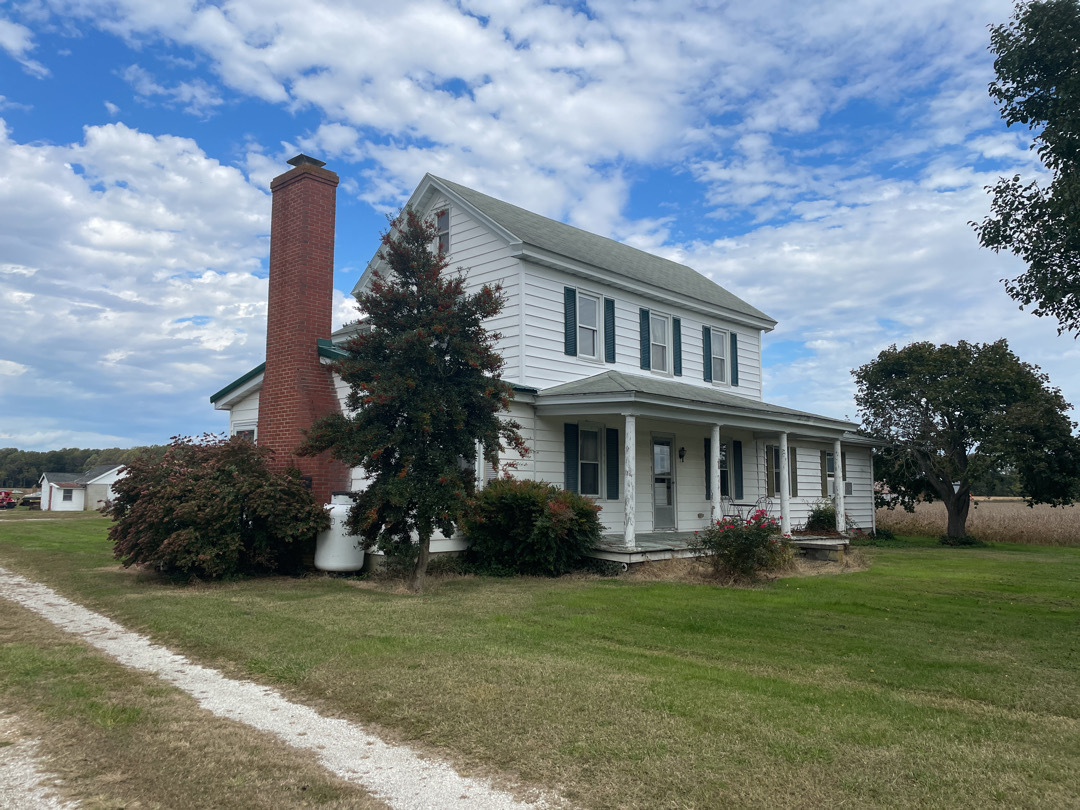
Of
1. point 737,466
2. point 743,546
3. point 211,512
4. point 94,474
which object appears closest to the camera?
point 211,512

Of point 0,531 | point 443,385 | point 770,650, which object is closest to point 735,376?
point 443,385

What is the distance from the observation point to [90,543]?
61.2 feet

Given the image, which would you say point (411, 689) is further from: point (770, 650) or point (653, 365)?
point (653, 365)

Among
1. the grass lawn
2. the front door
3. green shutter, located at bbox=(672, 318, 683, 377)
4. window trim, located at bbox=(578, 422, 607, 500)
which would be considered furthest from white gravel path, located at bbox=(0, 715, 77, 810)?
green shutter, located at bbox=(672, 318, 683, 377)

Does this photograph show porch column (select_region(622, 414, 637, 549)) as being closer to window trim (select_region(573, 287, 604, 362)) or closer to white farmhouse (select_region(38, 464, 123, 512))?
window trim (select_region(573, 287, 604, 362))

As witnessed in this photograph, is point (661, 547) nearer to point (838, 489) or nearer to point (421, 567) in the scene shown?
point (421, 567)

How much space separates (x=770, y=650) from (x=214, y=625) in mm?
5625

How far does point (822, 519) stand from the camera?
2080 cm

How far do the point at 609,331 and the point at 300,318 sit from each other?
22.3 ft

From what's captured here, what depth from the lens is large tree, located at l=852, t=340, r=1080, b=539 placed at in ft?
72.2

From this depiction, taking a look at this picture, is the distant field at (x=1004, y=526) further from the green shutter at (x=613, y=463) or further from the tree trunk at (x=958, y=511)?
the green shutter at (x=613, y=463)

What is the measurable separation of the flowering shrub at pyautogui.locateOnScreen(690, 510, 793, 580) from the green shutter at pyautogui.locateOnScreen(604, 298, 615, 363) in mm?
5382

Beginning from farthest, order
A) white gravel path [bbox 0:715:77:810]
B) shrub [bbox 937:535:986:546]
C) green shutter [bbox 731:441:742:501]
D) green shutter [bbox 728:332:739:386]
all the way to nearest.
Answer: shrub [bbox 937:535:986:546], green shutter [bbox 728:332:739:386], green shutter [bbox 731:441:742:501], white gravel path [bbox 0:715:77:810]

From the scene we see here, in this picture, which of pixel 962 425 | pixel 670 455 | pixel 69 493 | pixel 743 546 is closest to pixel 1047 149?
pixel 743 546
